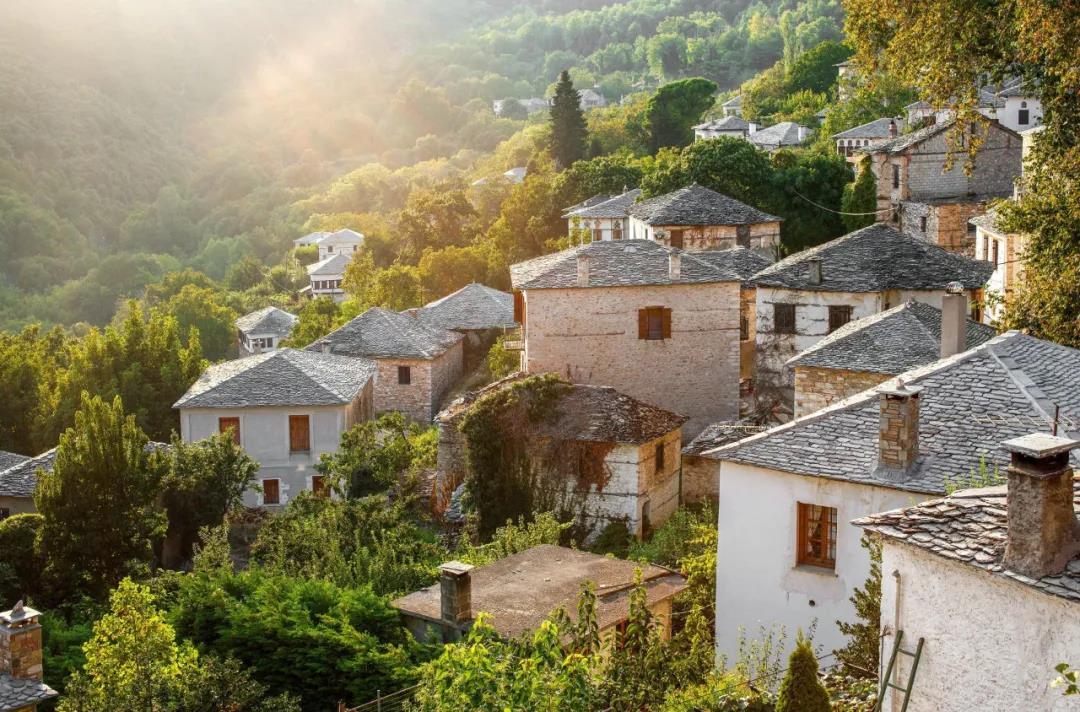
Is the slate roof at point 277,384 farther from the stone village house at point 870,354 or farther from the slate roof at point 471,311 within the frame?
the stone village house at point 870,354

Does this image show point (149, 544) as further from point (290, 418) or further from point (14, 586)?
point (290, 418)

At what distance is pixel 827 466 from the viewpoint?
16.2m

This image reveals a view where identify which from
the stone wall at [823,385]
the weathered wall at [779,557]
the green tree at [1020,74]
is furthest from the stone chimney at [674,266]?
the weathered wall at [779,557]

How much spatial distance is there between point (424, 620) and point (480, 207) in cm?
5318

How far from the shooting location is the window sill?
53.6 ft

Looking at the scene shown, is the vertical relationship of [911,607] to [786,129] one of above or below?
below

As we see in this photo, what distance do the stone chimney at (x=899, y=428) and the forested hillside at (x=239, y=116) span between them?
189 ft

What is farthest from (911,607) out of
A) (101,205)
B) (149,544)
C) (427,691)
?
(101,205)

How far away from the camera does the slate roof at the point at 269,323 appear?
66.6 meters

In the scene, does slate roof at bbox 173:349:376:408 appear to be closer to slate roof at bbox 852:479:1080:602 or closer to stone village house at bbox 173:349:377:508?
stone village house at bbox 173:349:377:508

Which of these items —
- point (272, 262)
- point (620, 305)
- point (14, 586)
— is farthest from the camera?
point (272, 262)

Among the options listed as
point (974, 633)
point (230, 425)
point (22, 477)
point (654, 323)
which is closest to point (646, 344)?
point (654, 323)

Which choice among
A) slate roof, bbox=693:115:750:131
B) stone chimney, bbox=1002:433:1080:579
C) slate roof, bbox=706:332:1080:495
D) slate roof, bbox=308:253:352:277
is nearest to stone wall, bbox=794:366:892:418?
slate roof, bbox=706:332:1080:495

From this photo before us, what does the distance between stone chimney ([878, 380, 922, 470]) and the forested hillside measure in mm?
57727
